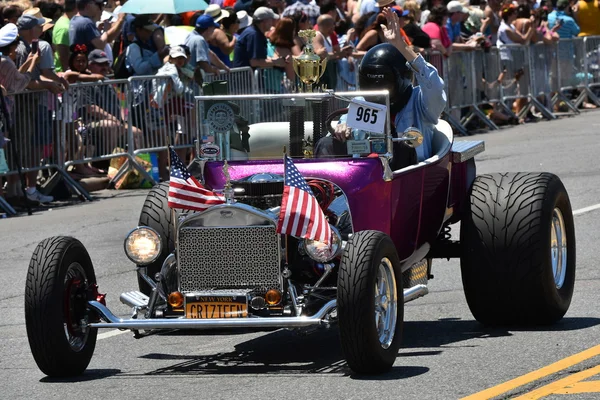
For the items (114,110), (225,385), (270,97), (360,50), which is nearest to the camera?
(225,385)

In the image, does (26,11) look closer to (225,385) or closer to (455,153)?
(455,153)

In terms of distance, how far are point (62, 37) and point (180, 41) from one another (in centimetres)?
183

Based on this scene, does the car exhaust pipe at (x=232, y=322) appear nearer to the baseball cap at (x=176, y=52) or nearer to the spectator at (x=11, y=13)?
the spectator at (x=11, y=13)

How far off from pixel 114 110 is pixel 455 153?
837 centimetres

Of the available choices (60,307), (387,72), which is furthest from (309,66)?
(60,307)

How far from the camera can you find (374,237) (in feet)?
22.5

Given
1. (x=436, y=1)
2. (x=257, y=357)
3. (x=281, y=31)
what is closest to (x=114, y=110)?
(x=281, y=31)

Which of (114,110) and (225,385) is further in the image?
(114,110)

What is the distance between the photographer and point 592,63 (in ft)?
87.8

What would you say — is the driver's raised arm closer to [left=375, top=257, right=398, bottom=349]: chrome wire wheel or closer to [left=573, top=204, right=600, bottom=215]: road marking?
[left=375, top=257, right=398, bottom=349]: chrome wire wheel

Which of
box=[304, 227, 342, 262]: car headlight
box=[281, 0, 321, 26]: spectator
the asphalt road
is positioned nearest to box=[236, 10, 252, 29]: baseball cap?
box=[281, 0, 321, 26]: spectator

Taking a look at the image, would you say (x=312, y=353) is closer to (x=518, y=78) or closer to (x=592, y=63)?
(x=518, y=78)

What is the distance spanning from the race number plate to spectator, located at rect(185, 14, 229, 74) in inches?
382

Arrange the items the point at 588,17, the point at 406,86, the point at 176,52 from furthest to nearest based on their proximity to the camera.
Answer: the point at 588,17
the point at 176,52
the point at 406,86
